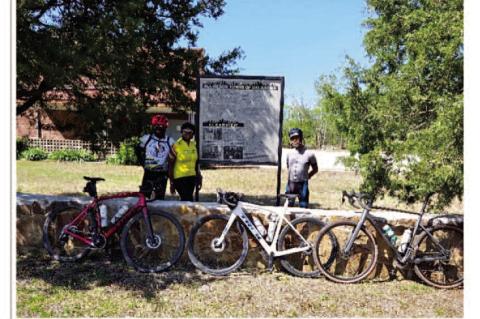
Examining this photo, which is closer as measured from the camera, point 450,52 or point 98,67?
point 450,52

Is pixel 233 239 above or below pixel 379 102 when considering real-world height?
below

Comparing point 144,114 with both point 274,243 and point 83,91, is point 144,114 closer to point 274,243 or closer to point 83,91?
point 83,91

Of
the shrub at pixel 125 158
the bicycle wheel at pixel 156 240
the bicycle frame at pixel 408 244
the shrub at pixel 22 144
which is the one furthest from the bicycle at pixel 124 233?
the shrub at pixel 22 144

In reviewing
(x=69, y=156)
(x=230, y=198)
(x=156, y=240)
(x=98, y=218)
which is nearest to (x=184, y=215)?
(x=156, y=240)

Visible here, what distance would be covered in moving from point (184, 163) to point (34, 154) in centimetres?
1544

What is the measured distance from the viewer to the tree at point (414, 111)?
14.0ft

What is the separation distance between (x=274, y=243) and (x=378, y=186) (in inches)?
53.3

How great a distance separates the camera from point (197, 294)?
14.8 ft

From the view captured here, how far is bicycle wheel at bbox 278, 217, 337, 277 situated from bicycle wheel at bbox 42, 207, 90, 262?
2185 mm

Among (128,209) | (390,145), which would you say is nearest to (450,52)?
(390,145)

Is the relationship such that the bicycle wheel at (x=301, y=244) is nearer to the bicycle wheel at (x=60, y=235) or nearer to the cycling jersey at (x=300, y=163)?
the cycling jersey at (x=300, y=163)

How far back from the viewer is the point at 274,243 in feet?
16.7

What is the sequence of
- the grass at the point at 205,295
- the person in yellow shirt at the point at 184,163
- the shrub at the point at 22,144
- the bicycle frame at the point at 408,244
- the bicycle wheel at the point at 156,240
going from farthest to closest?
the shrub at the point at 22,144
the person in yellow shirt at the point at 184,163
the bicycle wheel at the point at 156,240
the bicycle frame at the point at 408,244
the grass at the point at 205,295

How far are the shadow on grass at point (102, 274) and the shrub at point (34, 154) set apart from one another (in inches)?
596
